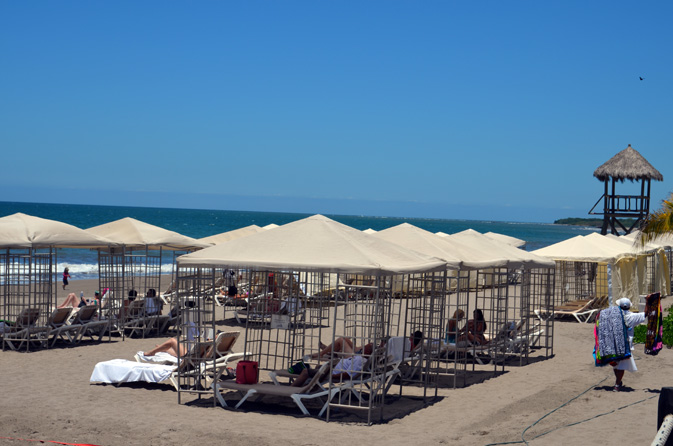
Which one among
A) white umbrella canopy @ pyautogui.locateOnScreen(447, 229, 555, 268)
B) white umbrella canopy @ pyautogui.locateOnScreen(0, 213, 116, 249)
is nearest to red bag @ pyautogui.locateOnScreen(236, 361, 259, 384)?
white umbrella canopy @ pyautogui.locateOnScreen(447, 229, 555, 268)

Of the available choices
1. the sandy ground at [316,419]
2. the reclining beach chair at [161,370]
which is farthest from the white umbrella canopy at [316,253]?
the sandy ground at [316,419]

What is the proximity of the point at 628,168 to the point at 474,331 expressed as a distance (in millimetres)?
22490

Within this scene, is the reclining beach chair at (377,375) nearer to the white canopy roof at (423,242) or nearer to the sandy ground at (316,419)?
the sandy ground at (316,419)

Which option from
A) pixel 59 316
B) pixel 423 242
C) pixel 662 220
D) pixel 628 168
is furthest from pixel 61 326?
pixel 628 168

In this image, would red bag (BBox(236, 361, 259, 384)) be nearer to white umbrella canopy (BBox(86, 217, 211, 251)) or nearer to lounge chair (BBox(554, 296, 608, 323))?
white umbrella canopy (BBox(86, 217, 211, 251))

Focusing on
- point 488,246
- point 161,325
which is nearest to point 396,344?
point 488,246

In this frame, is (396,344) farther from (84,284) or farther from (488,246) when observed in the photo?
(84,284)

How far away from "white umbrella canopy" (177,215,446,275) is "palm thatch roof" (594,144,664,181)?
25.7 metres

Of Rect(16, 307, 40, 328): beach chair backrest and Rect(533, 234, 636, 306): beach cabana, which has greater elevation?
Rect(533, 234, 636, 306): beach cabana

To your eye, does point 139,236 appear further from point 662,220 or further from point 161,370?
point 662,220

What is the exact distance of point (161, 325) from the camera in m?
15.6

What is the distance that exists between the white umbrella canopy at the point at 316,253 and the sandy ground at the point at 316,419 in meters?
Answer: 1.66

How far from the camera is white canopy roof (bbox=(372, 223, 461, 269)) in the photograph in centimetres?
1041

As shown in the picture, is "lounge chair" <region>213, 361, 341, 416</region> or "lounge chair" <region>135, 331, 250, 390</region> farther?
"lounge chair" <region>135, 331, 250, 390</region>
